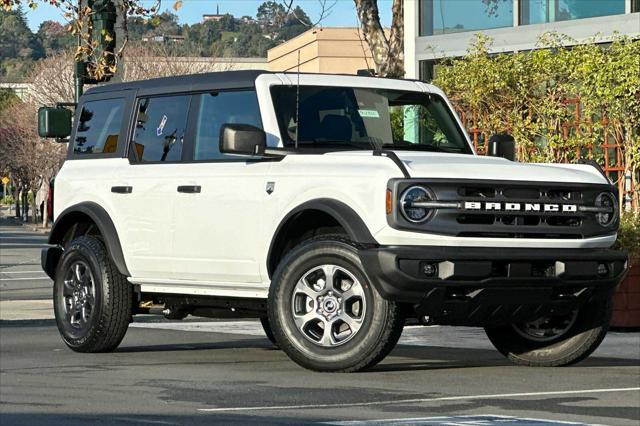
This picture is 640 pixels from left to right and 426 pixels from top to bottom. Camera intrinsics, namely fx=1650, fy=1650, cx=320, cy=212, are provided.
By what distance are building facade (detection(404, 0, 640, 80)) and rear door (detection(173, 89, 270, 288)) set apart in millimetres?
13013

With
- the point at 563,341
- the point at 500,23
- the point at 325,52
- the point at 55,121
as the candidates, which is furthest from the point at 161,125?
the point at 325,52

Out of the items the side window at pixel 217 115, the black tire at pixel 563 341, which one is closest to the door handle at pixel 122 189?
the side window at pixel 217 115

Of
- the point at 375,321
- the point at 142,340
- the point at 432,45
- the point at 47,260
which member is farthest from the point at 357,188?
the point at 432,45

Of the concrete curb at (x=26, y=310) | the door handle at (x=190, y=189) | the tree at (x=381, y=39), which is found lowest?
the concrete curb at (x=26, y=310)

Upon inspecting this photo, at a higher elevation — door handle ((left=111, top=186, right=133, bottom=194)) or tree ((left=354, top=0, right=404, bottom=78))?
tree ((left=354, top=0, right=404, bottom=78))

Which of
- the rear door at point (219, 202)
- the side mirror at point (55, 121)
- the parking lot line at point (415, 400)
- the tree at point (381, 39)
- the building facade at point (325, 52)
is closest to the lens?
the parking lot line at point (415, 400)

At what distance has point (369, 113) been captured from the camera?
12570 mm

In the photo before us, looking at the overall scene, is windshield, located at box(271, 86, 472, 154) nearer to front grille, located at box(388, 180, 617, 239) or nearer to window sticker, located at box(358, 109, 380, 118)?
window sticker, located at box(358, 109, 380, 118)

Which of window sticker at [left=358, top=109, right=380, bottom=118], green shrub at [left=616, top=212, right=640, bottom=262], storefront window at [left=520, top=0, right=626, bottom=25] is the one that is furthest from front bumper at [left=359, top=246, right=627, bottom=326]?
storefront window at [left=520, top=0, right=626, bottom=25]

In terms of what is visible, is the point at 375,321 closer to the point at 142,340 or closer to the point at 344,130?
the point at 344,130

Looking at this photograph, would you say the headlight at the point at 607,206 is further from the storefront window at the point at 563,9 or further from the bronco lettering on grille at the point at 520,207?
the storefront window at the point at 563,9

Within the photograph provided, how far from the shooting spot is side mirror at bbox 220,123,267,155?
11727mm

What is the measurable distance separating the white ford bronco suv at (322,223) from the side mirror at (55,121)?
2.56 metres

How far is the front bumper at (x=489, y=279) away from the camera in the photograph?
10820 millimetres
